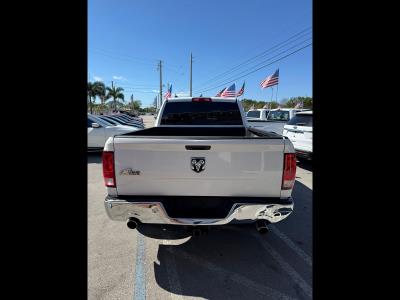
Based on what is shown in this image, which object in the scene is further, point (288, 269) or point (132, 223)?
point (288, 269)

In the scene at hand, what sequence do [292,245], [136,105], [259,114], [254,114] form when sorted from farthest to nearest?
[136,105]
[254,114]
[259,114]
[292,245]

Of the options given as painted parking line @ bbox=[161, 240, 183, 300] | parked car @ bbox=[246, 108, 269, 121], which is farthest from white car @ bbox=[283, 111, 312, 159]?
parked car @ bbox=[246, 108, 269, 121]

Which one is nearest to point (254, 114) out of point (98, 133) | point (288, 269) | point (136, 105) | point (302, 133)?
point (302, 133)

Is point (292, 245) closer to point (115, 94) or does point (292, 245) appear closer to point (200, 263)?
point (200, 263)

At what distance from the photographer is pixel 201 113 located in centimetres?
509

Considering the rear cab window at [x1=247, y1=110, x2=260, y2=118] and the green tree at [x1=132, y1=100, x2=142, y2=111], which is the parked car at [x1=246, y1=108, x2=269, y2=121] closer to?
the rear cab window at [x1=247, y1=110, x2=260, y2=118]

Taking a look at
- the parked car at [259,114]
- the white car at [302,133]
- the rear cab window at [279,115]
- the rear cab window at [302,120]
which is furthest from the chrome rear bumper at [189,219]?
the parked car at [259,114]

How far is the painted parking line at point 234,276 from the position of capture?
2479 millimetres

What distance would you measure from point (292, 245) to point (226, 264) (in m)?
1.06

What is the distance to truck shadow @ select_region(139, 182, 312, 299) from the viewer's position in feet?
8.32

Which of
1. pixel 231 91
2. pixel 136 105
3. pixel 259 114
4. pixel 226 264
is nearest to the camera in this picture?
pixel 226 264
